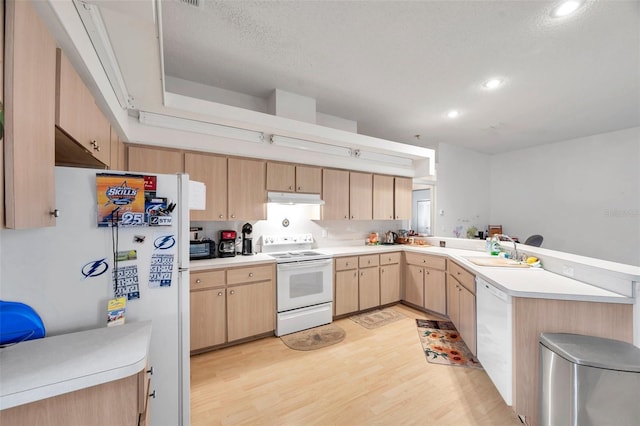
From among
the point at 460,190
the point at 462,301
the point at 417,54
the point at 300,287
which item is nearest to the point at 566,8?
the point at 417,54

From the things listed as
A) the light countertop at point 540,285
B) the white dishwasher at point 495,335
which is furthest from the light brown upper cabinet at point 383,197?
the white dishwasher at point 495,335

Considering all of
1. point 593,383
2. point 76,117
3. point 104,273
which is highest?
point 76,117

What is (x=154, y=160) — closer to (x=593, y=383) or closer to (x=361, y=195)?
(x=361, y=195)

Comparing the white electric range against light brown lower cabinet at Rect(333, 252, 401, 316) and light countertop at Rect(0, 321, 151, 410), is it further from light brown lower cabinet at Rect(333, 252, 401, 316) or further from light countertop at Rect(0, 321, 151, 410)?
light countertop at Rect(0, 321, 151, 410)

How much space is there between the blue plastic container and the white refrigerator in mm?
120

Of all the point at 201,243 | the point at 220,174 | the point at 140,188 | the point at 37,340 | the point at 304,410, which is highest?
the point at 220,174

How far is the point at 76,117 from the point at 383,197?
12.5 feet

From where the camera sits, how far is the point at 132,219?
1.37 meters

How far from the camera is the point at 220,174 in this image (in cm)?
288

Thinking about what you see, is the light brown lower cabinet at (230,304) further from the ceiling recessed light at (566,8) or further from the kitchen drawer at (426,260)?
the ceiling recessed light at (566,8)

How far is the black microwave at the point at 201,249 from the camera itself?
2.81 meters

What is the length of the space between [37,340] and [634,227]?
7.68 metres

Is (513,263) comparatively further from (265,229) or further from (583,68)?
(265,229)

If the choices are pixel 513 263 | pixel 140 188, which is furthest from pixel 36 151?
pixel 513 263
